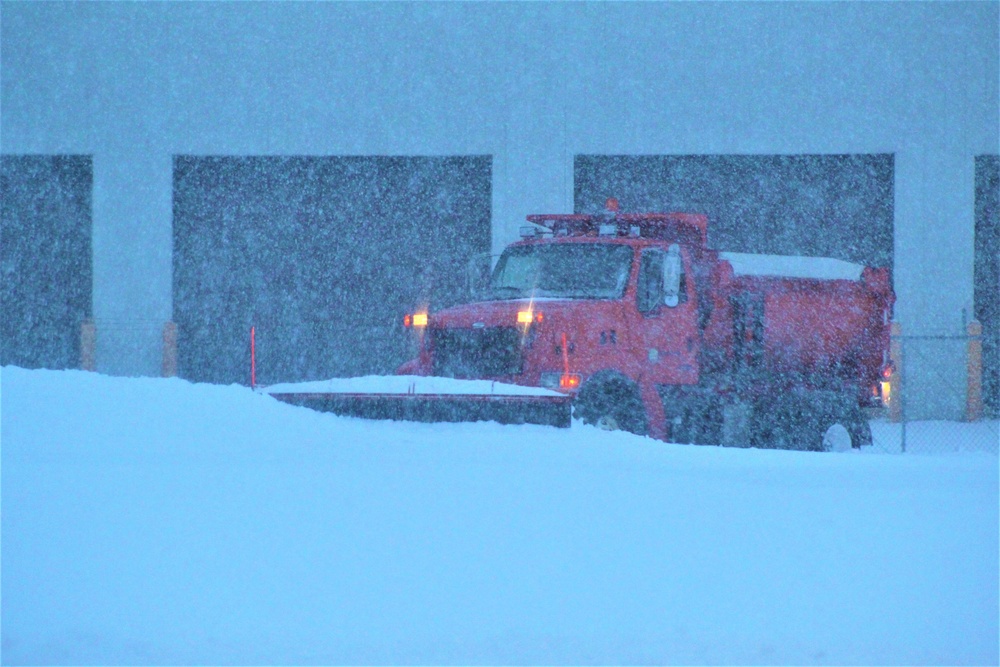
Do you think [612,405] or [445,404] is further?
[612,405]

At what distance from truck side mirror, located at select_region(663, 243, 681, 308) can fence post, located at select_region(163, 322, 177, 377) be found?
1121cm

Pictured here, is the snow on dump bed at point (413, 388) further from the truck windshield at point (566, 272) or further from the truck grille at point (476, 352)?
the truck windshield at point (566, 272)

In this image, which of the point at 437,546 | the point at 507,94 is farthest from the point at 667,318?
the point at 507,94

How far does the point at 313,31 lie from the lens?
19797mm

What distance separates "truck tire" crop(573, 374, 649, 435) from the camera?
35.0 feet

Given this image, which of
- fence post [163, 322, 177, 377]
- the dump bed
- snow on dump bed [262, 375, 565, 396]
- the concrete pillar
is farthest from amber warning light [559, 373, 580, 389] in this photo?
the concrete pillar

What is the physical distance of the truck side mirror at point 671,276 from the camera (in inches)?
431

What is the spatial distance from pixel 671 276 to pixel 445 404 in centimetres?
361

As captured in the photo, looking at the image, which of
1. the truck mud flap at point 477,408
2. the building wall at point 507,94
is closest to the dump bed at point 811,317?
the truck mud flap at point 477,408

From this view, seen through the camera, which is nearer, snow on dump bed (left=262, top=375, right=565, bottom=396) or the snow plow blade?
the snow plow blade

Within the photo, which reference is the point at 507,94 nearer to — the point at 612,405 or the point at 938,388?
the point at 938,388

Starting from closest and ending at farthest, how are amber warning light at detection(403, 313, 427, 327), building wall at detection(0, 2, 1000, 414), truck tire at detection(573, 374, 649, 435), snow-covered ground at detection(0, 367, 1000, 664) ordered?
snow-covered ground at detection(0, 367, 1000, 664), truck tire at detection(573, 374, 649, 435), amber warning light at detection(403, 313, 427, 327), building wall at detection(0, 2, 1000, 414)

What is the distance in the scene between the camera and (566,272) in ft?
37.0

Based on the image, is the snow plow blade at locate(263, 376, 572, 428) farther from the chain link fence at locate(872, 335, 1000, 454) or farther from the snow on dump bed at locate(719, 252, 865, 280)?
the chain link fence at locate(872, 335, 1000, 454)
